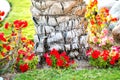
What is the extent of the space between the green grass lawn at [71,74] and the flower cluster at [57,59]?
0.75 ft

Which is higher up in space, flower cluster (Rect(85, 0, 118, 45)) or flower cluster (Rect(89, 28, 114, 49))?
flower cluster (Rect(85, 0, 118, 45))

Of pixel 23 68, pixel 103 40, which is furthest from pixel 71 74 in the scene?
pixel 103 40

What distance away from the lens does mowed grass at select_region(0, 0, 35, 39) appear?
13797 mm

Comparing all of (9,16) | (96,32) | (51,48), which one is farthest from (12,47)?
(9,16)

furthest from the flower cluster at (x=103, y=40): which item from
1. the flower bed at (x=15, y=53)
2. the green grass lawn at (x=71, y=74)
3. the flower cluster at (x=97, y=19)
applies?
the flower bed at (x=15, y=53)

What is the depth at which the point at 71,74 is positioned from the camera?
321 inches

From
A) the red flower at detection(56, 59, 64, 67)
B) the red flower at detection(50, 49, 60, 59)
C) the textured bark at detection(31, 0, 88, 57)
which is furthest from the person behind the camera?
the textured bark at detection(31, 0, 88, 57)

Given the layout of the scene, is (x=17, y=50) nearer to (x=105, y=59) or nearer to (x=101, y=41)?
(x=105, y=59)

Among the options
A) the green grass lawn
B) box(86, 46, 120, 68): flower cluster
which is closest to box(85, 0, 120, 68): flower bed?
box(86, 46, 120, 68): flower cluster

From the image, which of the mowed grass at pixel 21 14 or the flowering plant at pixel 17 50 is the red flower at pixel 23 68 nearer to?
the flowering plant at pixel 17 50

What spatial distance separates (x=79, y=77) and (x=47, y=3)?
210 centimetres

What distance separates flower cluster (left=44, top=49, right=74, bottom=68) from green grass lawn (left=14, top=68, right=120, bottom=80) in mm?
228

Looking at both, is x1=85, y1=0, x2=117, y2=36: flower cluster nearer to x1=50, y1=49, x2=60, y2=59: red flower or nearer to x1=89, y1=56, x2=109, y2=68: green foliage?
x1=89, y1=56, x2=109, y2=68: green foliage

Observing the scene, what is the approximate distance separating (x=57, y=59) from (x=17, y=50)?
87 centimetres
